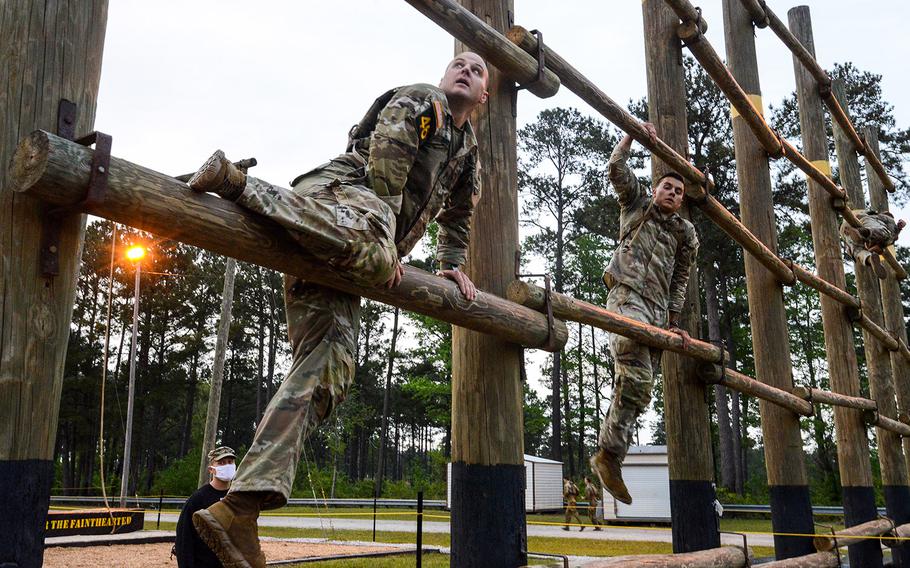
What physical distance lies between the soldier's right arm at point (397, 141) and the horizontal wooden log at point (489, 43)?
2.01 feet

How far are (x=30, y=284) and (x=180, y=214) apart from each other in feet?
1.41

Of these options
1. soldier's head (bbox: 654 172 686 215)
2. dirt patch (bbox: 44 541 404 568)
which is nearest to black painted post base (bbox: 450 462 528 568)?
soldier's head (bbox: 654 172 686 215)

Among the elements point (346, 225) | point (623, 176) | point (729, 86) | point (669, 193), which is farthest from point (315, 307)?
point (729, 86)

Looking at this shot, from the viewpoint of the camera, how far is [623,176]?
5.00 m

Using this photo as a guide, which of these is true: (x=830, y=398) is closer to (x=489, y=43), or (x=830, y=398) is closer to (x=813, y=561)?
(x=813, y=561)

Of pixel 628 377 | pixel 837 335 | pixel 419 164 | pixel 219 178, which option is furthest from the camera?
pixel 837 335

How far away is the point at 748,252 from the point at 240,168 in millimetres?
5822

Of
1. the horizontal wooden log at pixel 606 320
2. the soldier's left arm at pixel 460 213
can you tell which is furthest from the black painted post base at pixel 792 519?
the soldier's left arm at pixel 460 213

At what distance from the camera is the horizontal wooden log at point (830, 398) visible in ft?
22.9

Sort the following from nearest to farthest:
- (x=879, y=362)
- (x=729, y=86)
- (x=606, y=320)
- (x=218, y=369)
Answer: (x=606, y=320), (x=729, y=86), (x=879, y=362), (x=218, y=369)

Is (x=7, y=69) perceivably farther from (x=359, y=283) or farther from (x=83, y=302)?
(x=83, y=302)

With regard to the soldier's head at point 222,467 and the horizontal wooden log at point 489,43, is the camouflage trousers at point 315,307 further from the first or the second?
the soldier's head at point 222,467

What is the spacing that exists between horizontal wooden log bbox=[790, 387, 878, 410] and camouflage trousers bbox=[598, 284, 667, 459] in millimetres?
2856

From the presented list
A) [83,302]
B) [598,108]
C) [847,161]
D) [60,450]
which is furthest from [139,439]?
[598,108]
